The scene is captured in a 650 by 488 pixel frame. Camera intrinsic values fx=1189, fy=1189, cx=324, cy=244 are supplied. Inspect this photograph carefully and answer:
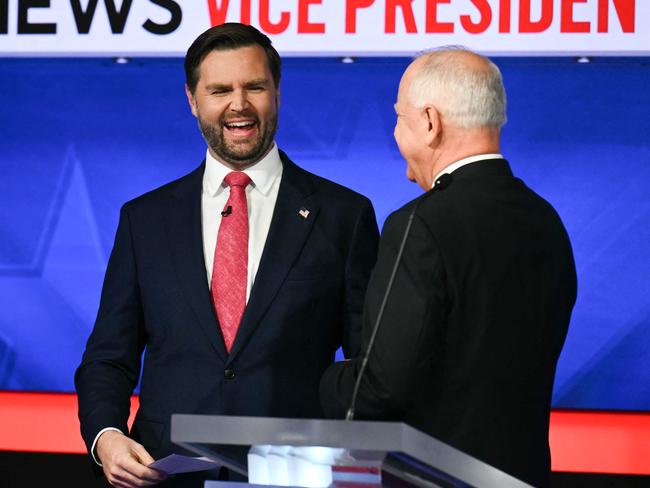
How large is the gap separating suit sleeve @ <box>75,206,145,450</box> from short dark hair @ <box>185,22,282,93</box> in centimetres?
40

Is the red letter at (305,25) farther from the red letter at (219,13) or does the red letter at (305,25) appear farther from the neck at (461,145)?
the neck at (461,145)

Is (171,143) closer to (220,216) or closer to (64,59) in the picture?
(64,59)

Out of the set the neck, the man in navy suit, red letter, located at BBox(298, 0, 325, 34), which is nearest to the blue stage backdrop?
red letter, located at BBox(298, 0, 325, 34)

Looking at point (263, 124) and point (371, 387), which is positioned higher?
point (263, 124)

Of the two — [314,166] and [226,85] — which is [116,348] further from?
[314,166]

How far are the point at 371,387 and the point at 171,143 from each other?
2018mm

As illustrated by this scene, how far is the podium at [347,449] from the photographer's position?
1438mm

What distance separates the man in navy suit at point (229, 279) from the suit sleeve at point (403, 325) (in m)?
0.54

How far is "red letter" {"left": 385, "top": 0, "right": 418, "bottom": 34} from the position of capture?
3.58 metres

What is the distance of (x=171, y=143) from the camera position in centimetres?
372

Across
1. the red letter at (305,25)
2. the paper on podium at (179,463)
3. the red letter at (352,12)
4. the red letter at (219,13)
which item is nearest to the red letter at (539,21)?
the red letter at (352,12)

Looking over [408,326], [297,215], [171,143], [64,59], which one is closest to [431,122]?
[408,326]

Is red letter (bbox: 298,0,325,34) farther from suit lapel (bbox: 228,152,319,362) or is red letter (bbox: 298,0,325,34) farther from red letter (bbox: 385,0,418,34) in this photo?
suit lapel (bbox: 228,152,319,362)

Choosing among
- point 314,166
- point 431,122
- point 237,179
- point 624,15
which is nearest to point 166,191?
point 237,179
